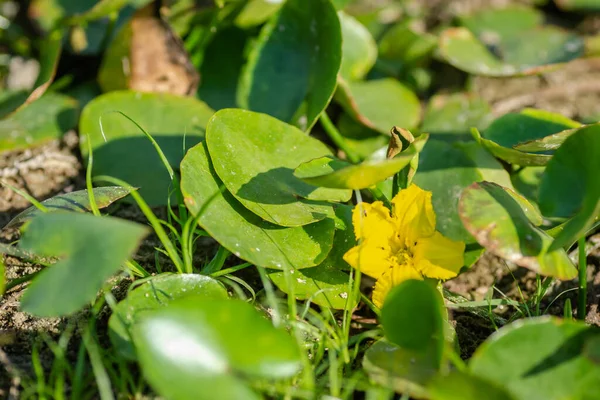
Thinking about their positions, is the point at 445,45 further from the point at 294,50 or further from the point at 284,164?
the point at 284,164

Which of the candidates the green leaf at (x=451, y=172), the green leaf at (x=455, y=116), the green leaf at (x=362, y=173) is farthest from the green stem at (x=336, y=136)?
the green leaf at (x=362, y=173)

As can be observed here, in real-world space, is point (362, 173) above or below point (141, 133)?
above

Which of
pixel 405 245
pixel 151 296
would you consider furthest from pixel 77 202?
pixel 405 245

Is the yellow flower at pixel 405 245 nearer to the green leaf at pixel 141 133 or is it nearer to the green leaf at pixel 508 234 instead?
the green leaf at pixel 508 234

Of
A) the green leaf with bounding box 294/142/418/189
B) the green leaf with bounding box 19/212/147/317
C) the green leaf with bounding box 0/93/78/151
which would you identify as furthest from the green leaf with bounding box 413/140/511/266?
the green leaf with bounding box 0/93/78/151

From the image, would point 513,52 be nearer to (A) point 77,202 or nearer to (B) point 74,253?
(A) point 77,202

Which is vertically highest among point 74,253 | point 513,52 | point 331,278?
point 74,253

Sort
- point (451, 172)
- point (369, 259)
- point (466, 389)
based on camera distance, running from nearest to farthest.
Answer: point (466, 389) → point (369, 259) → point (451, 172)
